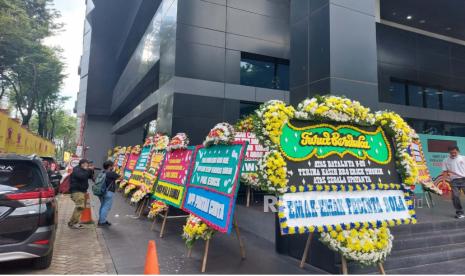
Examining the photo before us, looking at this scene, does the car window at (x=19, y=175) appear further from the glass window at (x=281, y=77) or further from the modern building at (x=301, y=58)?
the glass window at (x=281, y=77)

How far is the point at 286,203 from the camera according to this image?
3.61 m

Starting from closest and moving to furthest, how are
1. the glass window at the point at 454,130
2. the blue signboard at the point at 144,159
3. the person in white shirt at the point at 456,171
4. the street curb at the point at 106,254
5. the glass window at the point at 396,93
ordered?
the street curb at the point at 106,254 → the person in white shirt at the point at 456,171 → the blue signboard at the point at 144,159 → the glass window at the point at 396,93 → the glass window at the point at 454,130

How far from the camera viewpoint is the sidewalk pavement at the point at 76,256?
14.5 ft

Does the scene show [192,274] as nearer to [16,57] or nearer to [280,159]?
[280,159]

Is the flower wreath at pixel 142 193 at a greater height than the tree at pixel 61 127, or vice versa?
the tree at pixel 61 127

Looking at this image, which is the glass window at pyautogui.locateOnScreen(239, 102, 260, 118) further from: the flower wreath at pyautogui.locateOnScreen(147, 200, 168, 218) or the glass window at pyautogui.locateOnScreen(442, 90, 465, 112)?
the glass window at pyautogui.locateOnScreen(442, 90, 465, 112)

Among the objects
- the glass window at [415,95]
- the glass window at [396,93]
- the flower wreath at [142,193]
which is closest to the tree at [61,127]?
the flower wreath at [142,193]

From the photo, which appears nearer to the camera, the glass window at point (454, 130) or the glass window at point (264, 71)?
the glass window at point (264, 71)

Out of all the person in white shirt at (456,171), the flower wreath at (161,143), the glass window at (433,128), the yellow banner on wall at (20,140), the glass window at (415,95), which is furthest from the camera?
the yellow banner on wall at (20,140)

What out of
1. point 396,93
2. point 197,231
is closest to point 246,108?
point 197,231

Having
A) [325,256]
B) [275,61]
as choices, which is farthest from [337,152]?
[275,61]

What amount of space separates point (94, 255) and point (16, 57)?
95.1 ft

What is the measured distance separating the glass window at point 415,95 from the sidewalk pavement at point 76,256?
14.8 metres

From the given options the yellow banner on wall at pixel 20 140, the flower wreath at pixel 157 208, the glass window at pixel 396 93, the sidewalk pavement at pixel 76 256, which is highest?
the glass window at pixel 396 93
